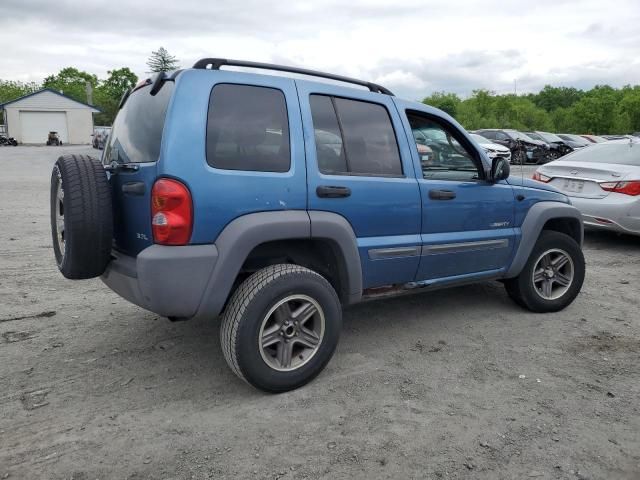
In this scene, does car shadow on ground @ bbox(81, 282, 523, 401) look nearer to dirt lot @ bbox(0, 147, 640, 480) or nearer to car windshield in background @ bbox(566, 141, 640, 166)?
dirt lot @ bbox(0, 147, 640, 480)

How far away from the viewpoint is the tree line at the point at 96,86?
276 feet

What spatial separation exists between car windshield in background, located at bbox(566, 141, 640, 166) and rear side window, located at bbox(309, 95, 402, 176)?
516cm

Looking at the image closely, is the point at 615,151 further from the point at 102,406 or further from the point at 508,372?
the point at 102,406

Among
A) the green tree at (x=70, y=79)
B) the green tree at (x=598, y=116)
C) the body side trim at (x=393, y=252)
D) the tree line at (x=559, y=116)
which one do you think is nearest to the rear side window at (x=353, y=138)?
the body side trim at (x=393, y=252)

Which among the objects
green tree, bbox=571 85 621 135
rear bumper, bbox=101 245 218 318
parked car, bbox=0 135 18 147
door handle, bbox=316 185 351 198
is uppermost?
green tree, bbox=571 85 621 135

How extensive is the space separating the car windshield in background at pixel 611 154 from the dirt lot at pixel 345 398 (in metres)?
3.33

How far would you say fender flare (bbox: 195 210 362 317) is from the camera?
3.08 metres

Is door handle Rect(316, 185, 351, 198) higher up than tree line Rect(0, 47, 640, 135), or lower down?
lower down

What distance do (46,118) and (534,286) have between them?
5235 cm

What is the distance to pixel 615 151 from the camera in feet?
26.1

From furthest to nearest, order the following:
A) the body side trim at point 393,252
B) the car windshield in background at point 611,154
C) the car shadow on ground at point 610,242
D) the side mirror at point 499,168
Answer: the car shadow on ground at point 610,242 < the car windshield in background at point 611,154 < the side mirror at point 499,168 < the body side trim at point 393,252

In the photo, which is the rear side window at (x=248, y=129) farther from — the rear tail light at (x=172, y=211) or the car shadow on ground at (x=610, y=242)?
the car shadow on ground at (x=610, y=242)

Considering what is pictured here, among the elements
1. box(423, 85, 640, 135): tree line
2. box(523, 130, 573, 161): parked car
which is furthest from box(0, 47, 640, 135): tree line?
box(523, 130, 573, 161): parked car

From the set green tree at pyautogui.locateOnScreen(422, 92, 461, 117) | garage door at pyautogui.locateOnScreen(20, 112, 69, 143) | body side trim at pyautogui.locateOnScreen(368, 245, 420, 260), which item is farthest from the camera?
green tree at pyautogui.locateOnScreen(422, 92, 461, 117)
